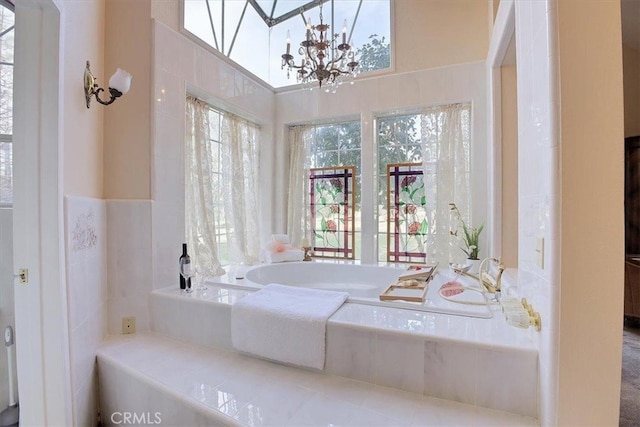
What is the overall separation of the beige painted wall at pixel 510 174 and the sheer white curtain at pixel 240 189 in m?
2.49

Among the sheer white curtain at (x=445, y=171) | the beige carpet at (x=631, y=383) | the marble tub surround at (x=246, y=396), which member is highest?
the sheer white curtain at (x=445, y=171)

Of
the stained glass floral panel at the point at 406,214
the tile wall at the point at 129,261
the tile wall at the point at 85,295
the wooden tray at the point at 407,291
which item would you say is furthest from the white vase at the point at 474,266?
the tile wall at the point at 85,295

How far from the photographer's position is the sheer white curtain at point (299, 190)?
383 centimetres

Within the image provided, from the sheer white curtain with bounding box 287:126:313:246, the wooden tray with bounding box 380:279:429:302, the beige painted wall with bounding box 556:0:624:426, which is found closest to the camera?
the beige painted wall with bounding box 556:0:624:426

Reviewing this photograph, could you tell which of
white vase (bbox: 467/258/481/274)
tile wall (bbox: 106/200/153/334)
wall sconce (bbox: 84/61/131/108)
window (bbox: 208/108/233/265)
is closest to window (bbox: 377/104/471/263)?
white vase (bbox: 467/258/481/274)

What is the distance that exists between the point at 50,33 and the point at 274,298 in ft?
5.73

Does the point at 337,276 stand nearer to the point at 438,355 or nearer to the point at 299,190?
the point at 299,190

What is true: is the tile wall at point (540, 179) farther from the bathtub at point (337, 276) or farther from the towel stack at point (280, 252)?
the towel stack at point (280, 252)

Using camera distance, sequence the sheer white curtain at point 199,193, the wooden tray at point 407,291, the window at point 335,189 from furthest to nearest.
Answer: the window at point 335,189 → the sheer white curtain at point 199,193 → the wooden tray at point 407,291

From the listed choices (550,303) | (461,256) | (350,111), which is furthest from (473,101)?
(550,303)

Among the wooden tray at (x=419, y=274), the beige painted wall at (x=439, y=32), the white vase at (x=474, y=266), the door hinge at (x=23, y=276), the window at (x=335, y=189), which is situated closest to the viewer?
the door hinge at (x=23, y=276)

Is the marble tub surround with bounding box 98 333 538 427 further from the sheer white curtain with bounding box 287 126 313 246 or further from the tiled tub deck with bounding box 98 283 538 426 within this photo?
the sheer white curtain with bounding box 287 126 313 246

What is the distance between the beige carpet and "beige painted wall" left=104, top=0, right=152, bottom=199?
3070 millimetres

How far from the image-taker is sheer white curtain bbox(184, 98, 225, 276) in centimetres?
279
